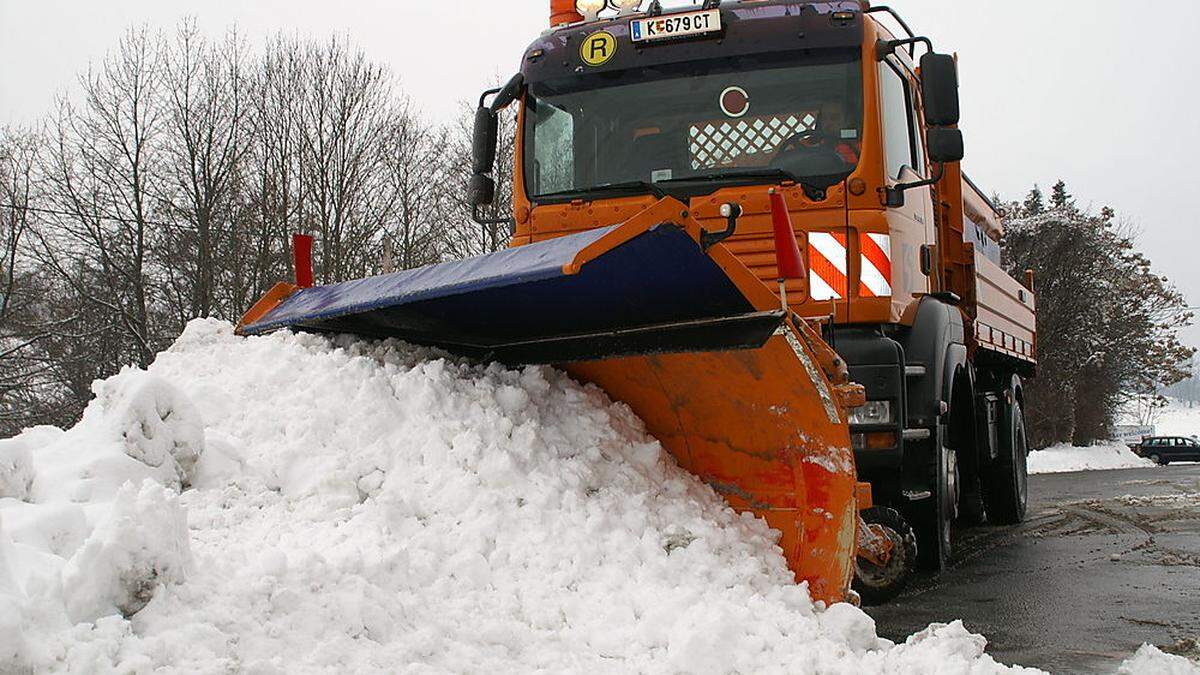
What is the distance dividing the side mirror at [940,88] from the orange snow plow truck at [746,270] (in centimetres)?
1

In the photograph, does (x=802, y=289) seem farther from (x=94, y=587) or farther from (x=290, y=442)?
(x=94, y=587)

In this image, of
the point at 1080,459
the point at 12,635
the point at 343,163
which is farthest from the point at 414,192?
the point at 12,635

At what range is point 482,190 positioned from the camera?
6.18m

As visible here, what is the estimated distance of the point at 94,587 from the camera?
250 centimetres

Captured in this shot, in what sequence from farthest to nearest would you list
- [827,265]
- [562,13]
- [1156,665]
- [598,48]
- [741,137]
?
[562,13] → [598,48] → [741,137] → [827,265] → [1156,665]

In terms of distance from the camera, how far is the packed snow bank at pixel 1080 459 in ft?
74.9

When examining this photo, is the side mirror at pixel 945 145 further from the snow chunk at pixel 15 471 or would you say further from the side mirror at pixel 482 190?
the snow chunk at pixel 15 471

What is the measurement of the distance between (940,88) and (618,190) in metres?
1.57

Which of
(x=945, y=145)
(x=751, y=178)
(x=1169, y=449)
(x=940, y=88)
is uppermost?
(x=940, y=88)

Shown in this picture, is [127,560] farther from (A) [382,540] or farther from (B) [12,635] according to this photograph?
(A) [382,540]

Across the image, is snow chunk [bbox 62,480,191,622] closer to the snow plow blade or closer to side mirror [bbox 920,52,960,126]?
the snow plow blade

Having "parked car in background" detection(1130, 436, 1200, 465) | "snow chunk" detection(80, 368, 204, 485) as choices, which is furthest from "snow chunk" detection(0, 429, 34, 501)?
"parked car in background" detection(1130, 436, 1200, 465)

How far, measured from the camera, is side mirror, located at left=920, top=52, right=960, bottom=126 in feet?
16.9

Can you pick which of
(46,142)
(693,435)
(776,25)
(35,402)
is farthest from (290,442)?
(46,142)
